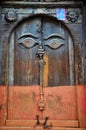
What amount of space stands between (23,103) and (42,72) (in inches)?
20.3

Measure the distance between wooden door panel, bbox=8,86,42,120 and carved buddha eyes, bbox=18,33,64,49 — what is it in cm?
63

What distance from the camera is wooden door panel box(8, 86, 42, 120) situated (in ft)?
14.7

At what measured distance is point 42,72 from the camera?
4582 mm

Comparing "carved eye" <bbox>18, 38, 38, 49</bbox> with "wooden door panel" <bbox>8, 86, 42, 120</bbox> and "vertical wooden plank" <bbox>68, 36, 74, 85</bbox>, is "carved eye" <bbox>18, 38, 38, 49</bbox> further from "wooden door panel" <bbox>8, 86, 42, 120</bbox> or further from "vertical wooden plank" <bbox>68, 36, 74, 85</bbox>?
"wooden door panel" <bbox>8, 86, 42, 120</bbox>

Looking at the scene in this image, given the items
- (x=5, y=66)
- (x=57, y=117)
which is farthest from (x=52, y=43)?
(x=57, y=117)

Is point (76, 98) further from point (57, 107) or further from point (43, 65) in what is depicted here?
point (43, 65)

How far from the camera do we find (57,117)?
446 centimetres

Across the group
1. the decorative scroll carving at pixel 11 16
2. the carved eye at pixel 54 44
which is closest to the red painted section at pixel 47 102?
the carved eye at pixel 54 44

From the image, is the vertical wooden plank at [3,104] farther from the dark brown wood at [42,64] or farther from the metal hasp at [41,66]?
the metal hasp at [41,66]

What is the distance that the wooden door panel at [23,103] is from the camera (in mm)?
4473

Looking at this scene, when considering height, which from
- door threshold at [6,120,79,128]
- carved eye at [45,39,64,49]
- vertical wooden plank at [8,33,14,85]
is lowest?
door threshold at [6,120,79,128]

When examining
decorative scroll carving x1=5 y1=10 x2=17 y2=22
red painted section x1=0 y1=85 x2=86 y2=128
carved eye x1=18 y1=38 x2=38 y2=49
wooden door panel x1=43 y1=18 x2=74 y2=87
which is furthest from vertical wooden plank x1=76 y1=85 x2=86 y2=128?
decorative scroll carving x1=5 y1=10 x2=17 y2=22

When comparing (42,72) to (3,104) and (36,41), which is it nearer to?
(36,41)

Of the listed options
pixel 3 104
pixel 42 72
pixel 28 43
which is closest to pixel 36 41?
pixel 28 43
